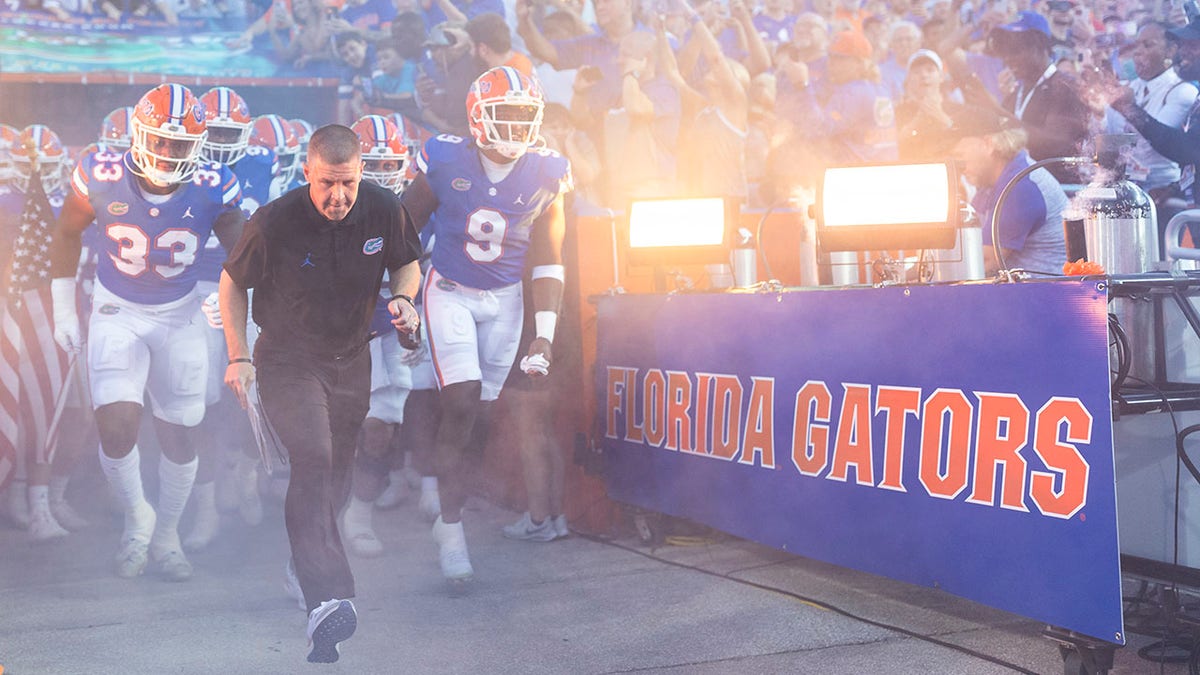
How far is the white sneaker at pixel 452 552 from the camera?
497 centimetres

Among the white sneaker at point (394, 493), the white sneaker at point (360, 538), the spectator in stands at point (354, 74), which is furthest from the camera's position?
the spectator in stands at point (354, 74)

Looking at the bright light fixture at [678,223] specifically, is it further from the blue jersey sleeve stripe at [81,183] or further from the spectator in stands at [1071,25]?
the spectator in stands at [1071,25]

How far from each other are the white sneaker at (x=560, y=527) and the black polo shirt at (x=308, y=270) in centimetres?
200

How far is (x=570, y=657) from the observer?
3.95 metres

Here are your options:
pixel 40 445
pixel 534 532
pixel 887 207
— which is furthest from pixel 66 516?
pixel 887 207

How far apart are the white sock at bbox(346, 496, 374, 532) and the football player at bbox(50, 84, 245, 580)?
729 millimetres

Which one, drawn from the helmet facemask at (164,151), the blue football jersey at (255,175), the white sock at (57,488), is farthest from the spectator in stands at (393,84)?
the white sock at (57,488)

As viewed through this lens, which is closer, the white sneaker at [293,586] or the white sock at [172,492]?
the white sneaker at [293,586]

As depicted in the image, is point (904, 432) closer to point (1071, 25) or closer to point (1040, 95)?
point (1040, 95)

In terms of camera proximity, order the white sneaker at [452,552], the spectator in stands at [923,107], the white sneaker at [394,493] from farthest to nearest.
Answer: the spectator in stands at [923,107], the white sneaker at [394,493], the white sneaker at [452,552]

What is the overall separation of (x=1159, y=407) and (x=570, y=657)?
1.89m

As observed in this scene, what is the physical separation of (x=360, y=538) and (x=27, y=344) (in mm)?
2303

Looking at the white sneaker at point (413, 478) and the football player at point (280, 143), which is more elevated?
the football player at point (280, 143)

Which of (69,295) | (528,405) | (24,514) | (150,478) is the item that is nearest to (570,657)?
(528,405)
